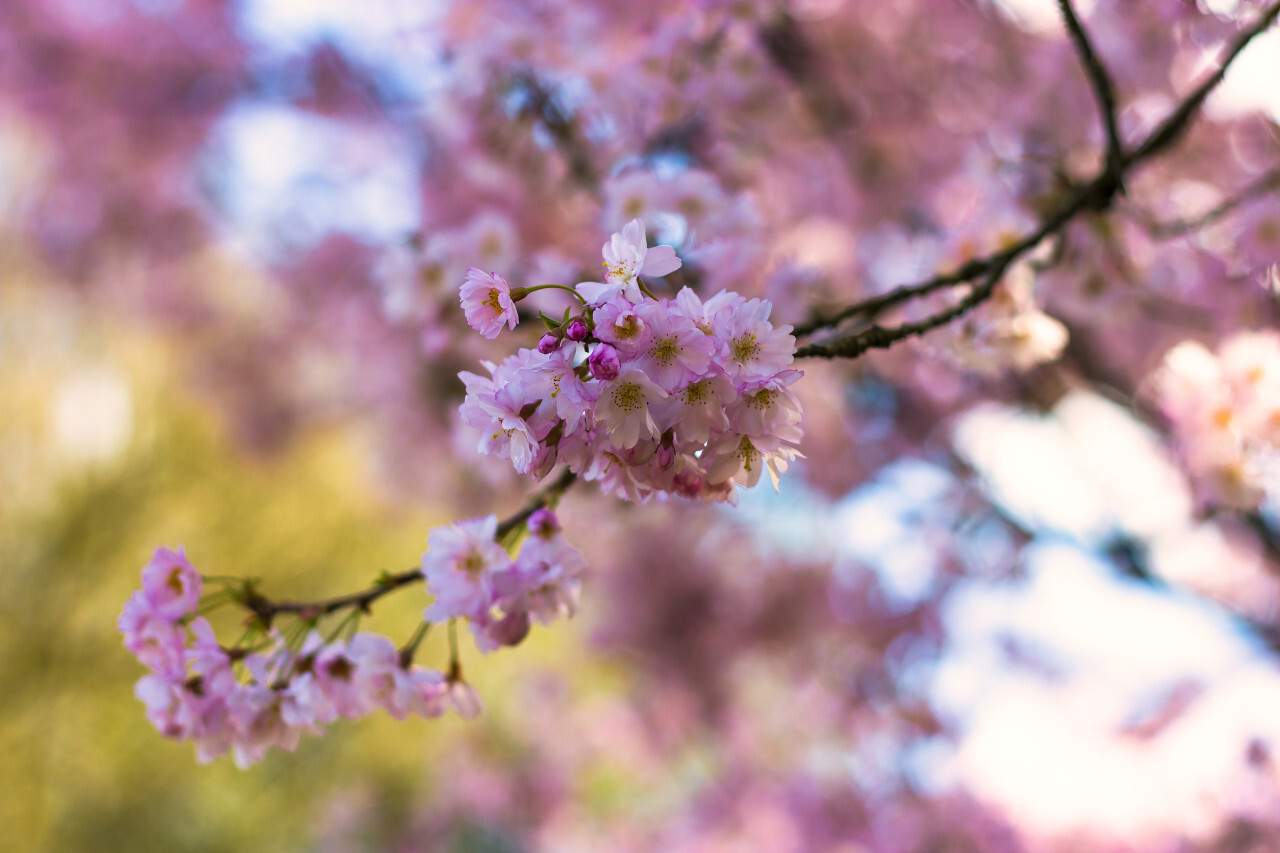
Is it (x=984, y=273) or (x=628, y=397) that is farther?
(x=984, y=273)

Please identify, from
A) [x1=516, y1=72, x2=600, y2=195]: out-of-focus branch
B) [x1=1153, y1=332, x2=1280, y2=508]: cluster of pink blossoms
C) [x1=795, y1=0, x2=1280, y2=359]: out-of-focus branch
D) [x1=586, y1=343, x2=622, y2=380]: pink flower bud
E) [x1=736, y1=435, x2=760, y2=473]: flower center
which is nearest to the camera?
[x1=586, y1=343, x2=622, y2=380]: pink flower bud

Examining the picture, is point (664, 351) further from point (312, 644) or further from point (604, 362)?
point (312, 644)

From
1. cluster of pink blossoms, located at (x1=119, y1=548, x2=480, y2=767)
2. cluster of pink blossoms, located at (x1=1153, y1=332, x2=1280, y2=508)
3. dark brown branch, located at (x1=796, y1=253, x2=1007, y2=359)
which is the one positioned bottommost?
cluster of pink blossoms, located at (x1=119, y1=548, x2=480, y2=767)

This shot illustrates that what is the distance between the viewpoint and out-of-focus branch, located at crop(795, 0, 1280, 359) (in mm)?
912

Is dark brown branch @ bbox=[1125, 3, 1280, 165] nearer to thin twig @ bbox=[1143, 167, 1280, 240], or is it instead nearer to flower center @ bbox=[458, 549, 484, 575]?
thin twig @ bbox=[1143, 167, 1280, 240]

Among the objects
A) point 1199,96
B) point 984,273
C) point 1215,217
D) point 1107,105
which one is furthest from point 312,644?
point 1215,217

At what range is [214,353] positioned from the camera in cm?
646

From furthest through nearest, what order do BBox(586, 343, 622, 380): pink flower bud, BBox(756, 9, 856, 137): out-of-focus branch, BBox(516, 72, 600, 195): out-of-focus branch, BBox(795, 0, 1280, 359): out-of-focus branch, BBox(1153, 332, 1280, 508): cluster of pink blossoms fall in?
BBox(756, 9, 856, 137): out-of-focus branch
BBox(516, 72, 600, 195): out-of-focus branch
BBox(1153, 332, 1280, 508): cluster of pink blossoms
BBox(795, 0, 1280, 359): out-of-focus branch
BBox(586, 343, 622, 380): pink flower bud

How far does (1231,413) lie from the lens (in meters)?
1.38

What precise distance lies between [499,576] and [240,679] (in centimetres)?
39

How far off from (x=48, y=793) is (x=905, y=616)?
272 inches

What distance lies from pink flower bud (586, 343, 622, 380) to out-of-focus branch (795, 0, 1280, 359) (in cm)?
24

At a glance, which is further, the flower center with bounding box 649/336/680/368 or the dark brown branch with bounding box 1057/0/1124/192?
the dark brown branch with bounding box 1057/0/1124/192

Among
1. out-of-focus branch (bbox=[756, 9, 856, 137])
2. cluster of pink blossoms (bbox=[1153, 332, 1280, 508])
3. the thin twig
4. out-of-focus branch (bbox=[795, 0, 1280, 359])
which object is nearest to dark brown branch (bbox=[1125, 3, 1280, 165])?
out-of-focus branch (bbox=[795, 0, 1280, 359])
